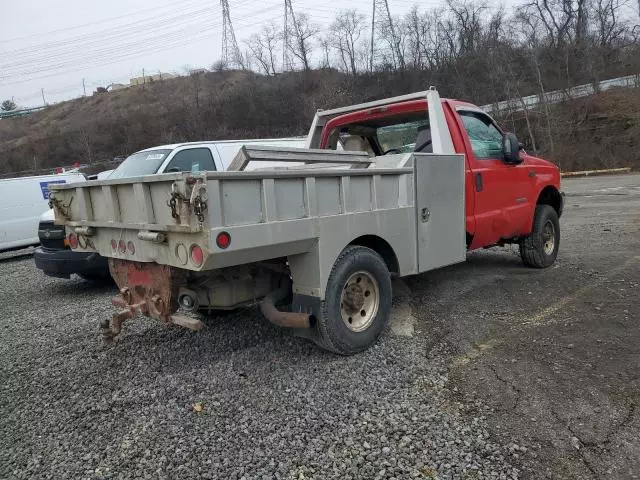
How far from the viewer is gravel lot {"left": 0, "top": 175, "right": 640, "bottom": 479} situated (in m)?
2.94

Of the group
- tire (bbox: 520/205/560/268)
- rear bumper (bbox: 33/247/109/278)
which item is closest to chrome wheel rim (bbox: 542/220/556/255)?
tire (bbox: 520/205/560/268)

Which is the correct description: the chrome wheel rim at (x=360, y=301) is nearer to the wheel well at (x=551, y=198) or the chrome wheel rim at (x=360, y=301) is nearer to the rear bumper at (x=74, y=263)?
the wheel well at (x=551, y=198)

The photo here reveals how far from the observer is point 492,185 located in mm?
5934

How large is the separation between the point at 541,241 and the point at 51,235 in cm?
709

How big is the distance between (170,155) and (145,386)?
418cm

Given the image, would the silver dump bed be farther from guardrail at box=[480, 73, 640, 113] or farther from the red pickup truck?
guardrail at box=[480, 73, 640, 113]

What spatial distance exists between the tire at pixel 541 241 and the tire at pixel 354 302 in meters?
3.28

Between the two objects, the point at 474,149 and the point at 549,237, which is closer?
the point at 474,149

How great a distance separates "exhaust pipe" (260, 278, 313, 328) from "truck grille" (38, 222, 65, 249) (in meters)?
4.72

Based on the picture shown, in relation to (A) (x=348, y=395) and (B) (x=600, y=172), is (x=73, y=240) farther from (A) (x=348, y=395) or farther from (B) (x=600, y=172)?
(B) (x=600, y=172)

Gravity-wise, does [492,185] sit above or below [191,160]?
below

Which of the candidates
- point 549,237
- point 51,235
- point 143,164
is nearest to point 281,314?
point 143,164

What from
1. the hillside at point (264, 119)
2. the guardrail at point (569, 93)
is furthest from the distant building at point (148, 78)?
the guardrail at point (569, 93)

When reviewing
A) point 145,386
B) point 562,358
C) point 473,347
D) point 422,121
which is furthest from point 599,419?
point 422,121
